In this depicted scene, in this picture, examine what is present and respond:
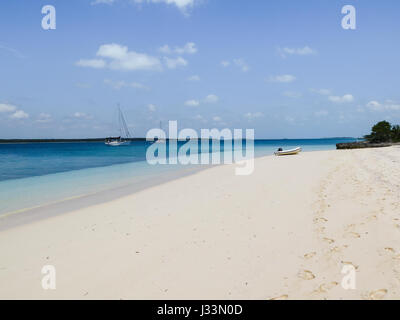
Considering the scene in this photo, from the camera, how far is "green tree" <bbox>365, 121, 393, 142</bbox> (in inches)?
1885

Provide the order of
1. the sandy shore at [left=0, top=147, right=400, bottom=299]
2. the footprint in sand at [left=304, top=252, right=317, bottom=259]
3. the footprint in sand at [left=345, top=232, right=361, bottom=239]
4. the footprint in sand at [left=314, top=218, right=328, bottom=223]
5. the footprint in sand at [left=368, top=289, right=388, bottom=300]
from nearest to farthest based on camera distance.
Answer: the footprint in sand at [left=368, top=289, right=388, bottom=300], the sandy shore at [left=0, top=147, right=400, bottom=299], the footprint in sand at [left=304, top=252, right=317, bottom=259], the footprint in sand at [left=345, top=232, right=361, bottom=239], the footprint in sand at [left=314, top=218, right=328, bottom=223]

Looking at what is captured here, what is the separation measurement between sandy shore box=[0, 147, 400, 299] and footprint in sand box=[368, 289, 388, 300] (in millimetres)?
12

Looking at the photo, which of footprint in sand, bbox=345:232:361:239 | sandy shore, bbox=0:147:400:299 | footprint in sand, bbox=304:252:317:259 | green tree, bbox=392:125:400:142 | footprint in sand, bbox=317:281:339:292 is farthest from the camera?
green tree, bbox=392:125:400:142

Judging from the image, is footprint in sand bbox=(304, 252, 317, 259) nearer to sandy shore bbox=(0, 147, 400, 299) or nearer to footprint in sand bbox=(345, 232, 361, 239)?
sandy shore bbox=(0, 147, 400, 299)

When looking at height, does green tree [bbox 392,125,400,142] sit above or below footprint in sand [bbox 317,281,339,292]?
above

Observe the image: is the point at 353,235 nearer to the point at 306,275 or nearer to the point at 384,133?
the point at 306,275

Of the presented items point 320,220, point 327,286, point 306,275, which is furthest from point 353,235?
point 327,286

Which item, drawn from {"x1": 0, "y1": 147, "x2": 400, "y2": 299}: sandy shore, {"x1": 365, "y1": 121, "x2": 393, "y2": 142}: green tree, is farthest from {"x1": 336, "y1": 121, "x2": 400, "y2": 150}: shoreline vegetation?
{"x1": 0, "y1": 147, "x2": 400, "y2": 299}: sandy shore

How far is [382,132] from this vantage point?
48625 mm

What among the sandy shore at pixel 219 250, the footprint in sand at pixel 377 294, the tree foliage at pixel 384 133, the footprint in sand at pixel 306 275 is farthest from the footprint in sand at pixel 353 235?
the tree foliage at pixel 384 133

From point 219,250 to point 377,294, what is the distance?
2.64 metres
